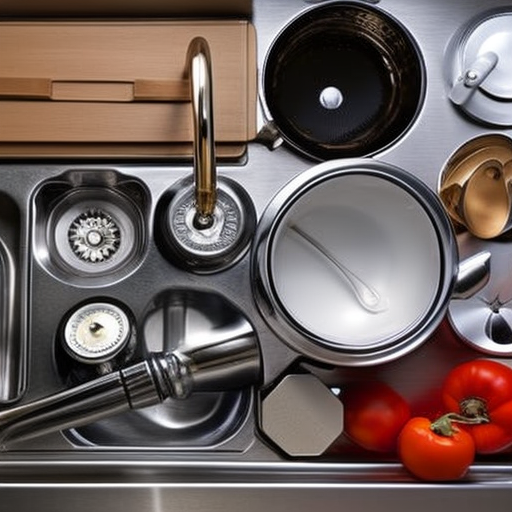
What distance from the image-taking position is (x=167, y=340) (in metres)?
0.97

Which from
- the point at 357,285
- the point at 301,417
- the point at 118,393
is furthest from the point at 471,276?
the point at 118,393

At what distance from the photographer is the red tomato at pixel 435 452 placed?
0.83 meters

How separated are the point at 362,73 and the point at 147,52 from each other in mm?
254

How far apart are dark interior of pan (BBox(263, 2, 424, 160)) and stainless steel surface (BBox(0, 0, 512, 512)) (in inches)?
0.7

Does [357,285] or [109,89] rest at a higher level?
[109,89]

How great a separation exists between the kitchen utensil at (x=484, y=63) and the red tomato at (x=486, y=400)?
11.3 inches

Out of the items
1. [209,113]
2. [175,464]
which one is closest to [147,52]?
[209,113]

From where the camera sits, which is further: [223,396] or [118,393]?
[223,396]

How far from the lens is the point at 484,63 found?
946 mm

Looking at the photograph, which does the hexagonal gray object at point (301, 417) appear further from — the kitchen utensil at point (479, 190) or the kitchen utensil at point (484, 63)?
the kitchen utensil at point (484, 63)

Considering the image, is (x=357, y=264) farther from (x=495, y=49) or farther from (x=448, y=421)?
(x=495, y=49)

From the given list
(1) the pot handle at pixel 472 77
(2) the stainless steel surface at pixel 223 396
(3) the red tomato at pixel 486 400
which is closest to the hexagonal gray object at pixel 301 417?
(2) the stainless steel surface at pixel 223 396

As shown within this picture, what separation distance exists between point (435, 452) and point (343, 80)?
435mm

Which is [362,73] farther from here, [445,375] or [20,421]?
[20,421]
